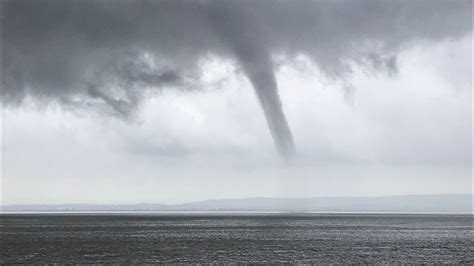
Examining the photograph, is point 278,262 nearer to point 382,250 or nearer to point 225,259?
point 225,259

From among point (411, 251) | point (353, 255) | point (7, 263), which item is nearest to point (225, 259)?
point (353, 255)

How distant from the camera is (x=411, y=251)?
71.1m

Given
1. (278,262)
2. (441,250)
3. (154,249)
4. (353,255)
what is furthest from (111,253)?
(441,250)

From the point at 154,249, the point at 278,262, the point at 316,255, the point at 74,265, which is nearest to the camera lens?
the point at 74,265

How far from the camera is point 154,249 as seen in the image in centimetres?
7069

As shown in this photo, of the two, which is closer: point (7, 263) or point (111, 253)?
point (7, 263)

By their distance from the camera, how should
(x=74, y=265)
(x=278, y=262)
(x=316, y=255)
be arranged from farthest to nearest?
(x=316, y=255) < (x=278, y=262) < (x=74, y=265)

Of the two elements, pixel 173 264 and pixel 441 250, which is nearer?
pixel 173 264

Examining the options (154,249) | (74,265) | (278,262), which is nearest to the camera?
(74,265)

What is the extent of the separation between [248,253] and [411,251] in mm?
22219

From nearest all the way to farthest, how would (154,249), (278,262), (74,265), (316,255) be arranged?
(74,265) < (278,262) < (316,255) < (154,249)

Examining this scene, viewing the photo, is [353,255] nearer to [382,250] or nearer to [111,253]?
[382,250]

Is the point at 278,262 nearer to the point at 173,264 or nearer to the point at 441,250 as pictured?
the point at 173,264

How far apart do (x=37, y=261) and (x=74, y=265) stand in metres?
6.11
